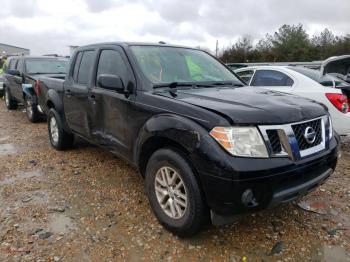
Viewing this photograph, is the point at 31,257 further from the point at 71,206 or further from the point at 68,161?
the point at 68,161

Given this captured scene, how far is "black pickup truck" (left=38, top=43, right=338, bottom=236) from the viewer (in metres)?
2.67

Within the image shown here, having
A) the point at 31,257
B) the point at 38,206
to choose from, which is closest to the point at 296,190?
the point at 31,257

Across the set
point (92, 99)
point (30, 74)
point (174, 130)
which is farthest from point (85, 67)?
point (30, 74)

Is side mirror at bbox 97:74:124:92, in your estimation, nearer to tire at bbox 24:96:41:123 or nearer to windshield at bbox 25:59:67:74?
tire at bbox 24:96:41:123

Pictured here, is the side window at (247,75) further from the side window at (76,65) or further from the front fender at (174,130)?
the front fender at (174,130)

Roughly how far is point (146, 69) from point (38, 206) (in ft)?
6.36

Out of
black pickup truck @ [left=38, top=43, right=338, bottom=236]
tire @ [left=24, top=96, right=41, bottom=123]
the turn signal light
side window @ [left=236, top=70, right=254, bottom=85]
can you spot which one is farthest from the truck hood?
tire @ [left=24, top=96, right=41, bottom=123]

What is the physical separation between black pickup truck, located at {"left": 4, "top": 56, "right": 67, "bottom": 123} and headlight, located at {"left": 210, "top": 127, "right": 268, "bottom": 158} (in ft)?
21.9

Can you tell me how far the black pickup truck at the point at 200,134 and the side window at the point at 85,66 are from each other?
183 millimetres

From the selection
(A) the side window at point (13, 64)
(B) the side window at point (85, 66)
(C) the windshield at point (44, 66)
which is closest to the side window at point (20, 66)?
(C) the windshield at point (44, 66)

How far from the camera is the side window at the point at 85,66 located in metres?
4.66

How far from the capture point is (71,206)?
387 centimetres

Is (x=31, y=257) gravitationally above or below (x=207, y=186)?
below

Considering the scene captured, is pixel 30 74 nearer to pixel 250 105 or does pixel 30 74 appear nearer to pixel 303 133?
pixel 250 105
